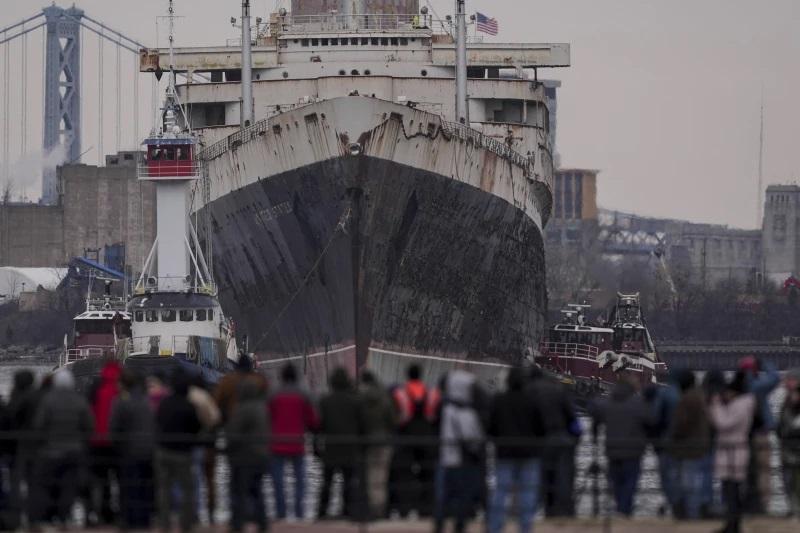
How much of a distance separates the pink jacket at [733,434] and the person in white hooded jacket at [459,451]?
8.93 feet

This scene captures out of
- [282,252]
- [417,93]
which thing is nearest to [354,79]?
[417,93]

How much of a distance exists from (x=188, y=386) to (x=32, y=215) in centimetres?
15750

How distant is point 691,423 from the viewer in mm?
23906

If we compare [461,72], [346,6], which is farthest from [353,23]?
[461,72]

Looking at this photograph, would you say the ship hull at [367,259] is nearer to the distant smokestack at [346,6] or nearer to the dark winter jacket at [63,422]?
the distant smokestack at [346,6]

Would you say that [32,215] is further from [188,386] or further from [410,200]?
[188,386]

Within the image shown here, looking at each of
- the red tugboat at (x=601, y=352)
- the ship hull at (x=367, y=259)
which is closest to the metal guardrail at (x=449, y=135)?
the ship hull at (x=367, y=259)

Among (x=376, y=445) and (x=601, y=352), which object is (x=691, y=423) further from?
(x=601, y=352)

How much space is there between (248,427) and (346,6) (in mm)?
46708

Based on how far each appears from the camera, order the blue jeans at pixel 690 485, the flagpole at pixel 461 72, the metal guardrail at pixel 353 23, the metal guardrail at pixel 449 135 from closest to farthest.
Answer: the blue jeans at pixel 690 485 < the metal guardrail at pixel 449 135 < the flagpole at pixel 461 72 < the metal guardrail at pixel 353 23

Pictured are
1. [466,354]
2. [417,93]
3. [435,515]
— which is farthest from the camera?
[417,93]

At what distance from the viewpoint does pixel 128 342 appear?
60.7 metres

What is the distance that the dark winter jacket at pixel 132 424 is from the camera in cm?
2319

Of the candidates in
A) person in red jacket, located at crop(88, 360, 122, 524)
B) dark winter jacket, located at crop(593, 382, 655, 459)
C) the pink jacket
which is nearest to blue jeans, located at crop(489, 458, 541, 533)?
dark winter jacket, located at crop(593, 382, 655, 459)
